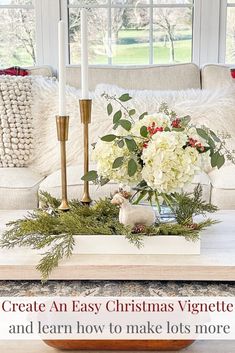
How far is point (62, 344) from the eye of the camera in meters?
1.28

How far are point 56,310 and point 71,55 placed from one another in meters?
2.46

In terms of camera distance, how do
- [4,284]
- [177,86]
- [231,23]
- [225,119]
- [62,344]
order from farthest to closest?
1. [231,23]
2. [177,86]
3. [225,119]
4. [4,284]
5. [62,344]

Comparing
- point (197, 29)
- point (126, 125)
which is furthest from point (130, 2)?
point (126, 125)

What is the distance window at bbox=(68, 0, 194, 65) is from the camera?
11.1 feet

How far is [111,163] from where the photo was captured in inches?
57.7

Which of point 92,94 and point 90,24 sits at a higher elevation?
point 90,24

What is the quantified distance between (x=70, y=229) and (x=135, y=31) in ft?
7.37

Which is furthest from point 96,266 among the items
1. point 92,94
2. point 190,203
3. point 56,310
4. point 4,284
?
point 92,94

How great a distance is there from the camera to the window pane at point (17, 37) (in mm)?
3408

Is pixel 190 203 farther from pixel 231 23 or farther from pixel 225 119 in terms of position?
pixel 231 23

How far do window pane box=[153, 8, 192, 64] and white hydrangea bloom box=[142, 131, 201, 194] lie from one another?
7.15 feet

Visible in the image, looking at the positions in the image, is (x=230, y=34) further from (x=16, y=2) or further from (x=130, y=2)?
(x=16, y=2)

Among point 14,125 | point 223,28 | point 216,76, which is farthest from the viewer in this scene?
point 223,28

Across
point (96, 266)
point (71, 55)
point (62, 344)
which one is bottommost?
point (62, 344)
